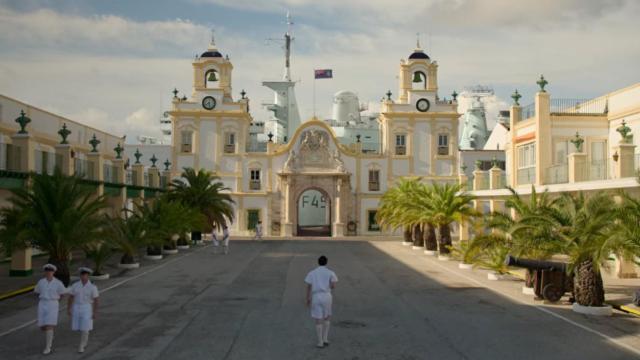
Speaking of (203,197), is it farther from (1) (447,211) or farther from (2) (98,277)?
(2) (98,277)

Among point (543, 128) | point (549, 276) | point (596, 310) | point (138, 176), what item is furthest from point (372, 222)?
point (596, 310)

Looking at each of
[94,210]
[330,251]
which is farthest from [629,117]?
[94,210]

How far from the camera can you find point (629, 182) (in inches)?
877

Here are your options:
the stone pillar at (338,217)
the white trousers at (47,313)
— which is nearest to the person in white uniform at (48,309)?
the white trousers at (47,313)

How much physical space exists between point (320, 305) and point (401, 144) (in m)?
46.5

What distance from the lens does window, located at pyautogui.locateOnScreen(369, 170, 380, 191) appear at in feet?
192

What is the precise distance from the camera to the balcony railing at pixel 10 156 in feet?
82.6

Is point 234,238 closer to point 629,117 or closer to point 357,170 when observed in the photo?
point 357,170

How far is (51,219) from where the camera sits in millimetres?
22578

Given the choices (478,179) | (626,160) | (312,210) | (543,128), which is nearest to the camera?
(626,160)

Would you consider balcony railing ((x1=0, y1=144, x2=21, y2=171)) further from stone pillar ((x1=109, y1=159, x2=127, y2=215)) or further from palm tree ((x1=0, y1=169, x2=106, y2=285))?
stone pillar ((x1=109, y1=159, x2=127, y2=215))

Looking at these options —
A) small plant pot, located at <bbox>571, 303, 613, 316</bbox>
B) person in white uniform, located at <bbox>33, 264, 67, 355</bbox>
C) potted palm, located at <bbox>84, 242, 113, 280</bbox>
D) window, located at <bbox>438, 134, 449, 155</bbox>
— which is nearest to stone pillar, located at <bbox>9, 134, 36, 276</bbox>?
potted palm, located at <bbox>84, 242, 113, 280</bbox>

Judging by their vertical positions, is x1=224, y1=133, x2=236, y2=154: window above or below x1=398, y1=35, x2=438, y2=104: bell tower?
below

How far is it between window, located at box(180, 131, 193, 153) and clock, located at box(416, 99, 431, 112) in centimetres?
1953
